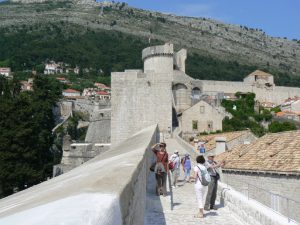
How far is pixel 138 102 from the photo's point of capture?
31.0 m

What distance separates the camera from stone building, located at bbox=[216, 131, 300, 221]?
14.7 metres

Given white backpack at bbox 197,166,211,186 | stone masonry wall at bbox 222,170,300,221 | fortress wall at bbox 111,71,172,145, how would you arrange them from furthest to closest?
fortress wall at bbox 111,71,172,145 → white backpack at bbox 197,166,211,186 → stone masonry wall at bbox 222,170,300,221

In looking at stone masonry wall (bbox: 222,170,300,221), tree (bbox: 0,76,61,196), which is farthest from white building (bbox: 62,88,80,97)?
stone masonry wall (bbox: 222,170,300,221)

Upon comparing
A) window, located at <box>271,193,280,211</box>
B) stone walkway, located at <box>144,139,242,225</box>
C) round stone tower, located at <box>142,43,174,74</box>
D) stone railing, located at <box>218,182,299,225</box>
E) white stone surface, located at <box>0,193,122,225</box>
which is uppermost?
round stone tower, located at <box>142,43,174,74</box>

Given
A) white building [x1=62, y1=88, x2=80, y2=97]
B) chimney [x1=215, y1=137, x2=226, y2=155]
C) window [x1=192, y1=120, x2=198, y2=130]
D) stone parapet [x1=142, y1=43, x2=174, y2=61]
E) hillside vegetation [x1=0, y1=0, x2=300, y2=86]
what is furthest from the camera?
hillside vegetation [x1=0, y1=0, x2=300, y2=86]

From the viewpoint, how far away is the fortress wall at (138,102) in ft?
101

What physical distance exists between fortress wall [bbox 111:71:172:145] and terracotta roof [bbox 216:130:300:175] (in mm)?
9154

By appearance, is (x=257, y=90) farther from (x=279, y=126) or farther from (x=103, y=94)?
(x=103, y=94)

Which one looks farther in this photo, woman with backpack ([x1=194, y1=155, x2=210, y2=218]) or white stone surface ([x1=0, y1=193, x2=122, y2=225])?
woman with backpack ([x1=194, y1=155, x2=210, y2=218])

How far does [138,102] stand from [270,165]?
1556 centimetres

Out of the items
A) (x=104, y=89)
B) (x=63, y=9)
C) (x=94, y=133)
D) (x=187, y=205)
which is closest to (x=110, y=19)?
(x=63, y=9)

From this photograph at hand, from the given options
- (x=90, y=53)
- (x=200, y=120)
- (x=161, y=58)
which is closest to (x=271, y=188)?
(x=200, y=120)

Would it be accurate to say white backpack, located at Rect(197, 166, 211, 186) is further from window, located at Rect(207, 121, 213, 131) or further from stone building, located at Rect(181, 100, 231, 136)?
window, located at Rect(207, 121, 213, 131)

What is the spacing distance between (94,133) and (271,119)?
18.6 meters
